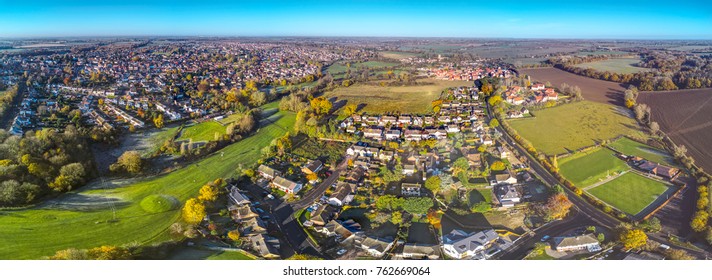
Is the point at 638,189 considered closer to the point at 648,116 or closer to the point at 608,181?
the point at 608,181

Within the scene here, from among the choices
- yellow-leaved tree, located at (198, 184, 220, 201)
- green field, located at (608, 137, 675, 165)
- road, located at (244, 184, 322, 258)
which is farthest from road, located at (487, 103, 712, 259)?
yellow-leaved tree, located at (198, 184, 220, 201)

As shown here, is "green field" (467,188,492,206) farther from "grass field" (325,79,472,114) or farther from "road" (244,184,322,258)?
"grass field" (325,79,472,114)

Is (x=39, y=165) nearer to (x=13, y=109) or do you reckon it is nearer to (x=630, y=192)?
(x=13, y=109)

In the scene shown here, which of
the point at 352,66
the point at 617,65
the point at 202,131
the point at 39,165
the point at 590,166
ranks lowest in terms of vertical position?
the point at 590,166

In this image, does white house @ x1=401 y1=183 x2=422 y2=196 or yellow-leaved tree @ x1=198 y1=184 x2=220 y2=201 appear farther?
white house @ x1=401 y1=183 x2=422 y2=196

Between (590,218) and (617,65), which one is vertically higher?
(617,65)

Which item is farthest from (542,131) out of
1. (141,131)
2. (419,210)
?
(141,131)

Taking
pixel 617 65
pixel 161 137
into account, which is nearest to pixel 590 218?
pixel 617 65

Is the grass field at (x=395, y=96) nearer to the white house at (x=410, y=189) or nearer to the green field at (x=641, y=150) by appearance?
the white house at (x=410, y=189)
